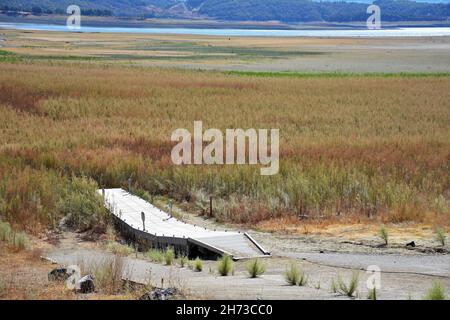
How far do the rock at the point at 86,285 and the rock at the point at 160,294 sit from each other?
960 mm

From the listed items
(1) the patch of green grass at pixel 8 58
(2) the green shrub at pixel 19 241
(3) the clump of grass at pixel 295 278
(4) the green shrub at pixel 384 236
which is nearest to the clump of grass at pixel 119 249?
(2) the green shrub at pixel 19 241

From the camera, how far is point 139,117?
107 ft

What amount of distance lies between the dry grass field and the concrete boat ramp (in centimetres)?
82

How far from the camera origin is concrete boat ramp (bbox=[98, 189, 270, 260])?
526 inches

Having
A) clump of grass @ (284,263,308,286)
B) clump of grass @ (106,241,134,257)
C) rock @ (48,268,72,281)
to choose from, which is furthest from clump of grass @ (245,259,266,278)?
clump of grass @ (106,241,134,257)

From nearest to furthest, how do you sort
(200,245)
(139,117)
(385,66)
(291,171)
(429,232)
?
(200,245) < (429,232) < (291,171) < (139,117) < (385,66)

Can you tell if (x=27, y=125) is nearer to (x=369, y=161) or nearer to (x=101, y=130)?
(x=101, y=130)

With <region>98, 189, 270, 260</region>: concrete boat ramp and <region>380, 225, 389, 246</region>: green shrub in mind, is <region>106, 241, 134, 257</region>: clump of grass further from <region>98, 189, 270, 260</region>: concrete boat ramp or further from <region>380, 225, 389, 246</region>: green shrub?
<region>380, 225, 389, 246</region>: green shrub

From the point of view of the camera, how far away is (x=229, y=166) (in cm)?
2034

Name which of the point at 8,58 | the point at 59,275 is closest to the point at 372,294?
the point at 59,275

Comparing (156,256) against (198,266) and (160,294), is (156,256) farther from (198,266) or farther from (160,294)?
(160,294)

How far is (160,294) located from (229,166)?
1160 cm
